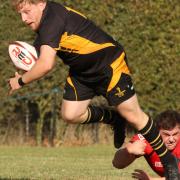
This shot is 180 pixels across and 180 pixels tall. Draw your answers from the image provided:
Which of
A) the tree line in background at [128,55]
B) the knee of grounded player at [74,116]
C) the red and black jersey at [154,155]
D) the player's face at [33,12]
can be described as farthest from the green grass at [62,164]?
the player's face at [33,12]

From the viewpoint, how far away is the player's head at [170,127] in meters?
7.34

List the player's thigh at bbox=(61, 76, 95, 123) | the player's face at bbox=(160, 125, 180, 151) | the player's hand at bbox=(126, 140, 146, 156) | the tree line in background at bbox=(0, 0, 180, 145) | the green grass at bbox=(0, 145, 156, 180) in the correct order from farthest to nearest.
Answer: the tree line in background at bbox=(0, 0, 180, 145), the green grass at bbox=(0, 145, 156, 180), the player's thigh at bbox=(61, 76, 95, 123), the player's face at bbox=(160, 125, 180, 151), the player's hand at bbox=(126, 140, 146, 156)

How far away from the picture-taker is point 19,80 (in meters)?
7.65

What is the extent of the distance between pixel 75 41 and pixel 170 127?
1.31 metres

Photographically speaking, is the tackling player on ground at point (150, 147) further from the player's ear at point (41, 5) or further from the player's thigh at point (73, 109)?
the player's ear at point (41, 5)

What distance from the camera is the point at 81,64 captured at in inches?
309

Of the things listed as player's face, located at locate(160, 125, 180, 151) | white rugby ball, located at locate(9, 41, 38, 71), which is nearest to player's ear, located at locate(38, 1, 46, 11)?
white rugby ball, located at locate(9, 41, 38, 71)

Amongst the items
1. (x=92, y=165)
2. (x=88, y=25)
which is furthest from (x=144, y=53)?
(x=88, y=25)

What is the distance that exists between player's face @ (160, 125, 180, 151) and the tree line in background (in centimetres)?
917

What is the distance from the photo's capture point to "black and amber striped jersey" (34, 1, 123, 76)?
7512mm

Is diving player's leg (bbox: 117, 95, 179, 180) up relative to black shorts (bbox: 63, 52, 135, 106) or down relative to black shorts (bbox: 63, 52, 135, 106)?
down

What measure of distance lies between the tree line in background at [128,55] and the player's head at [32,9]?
8.93 meters

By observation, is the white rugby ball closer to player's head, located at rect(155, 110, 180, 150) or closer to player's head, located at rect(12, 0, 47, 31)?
player's head, located at rect(12, 0, 47, 31)

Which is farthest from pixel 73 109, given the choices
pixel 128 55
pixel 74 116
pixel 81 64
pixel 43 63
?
pixel 128 55
